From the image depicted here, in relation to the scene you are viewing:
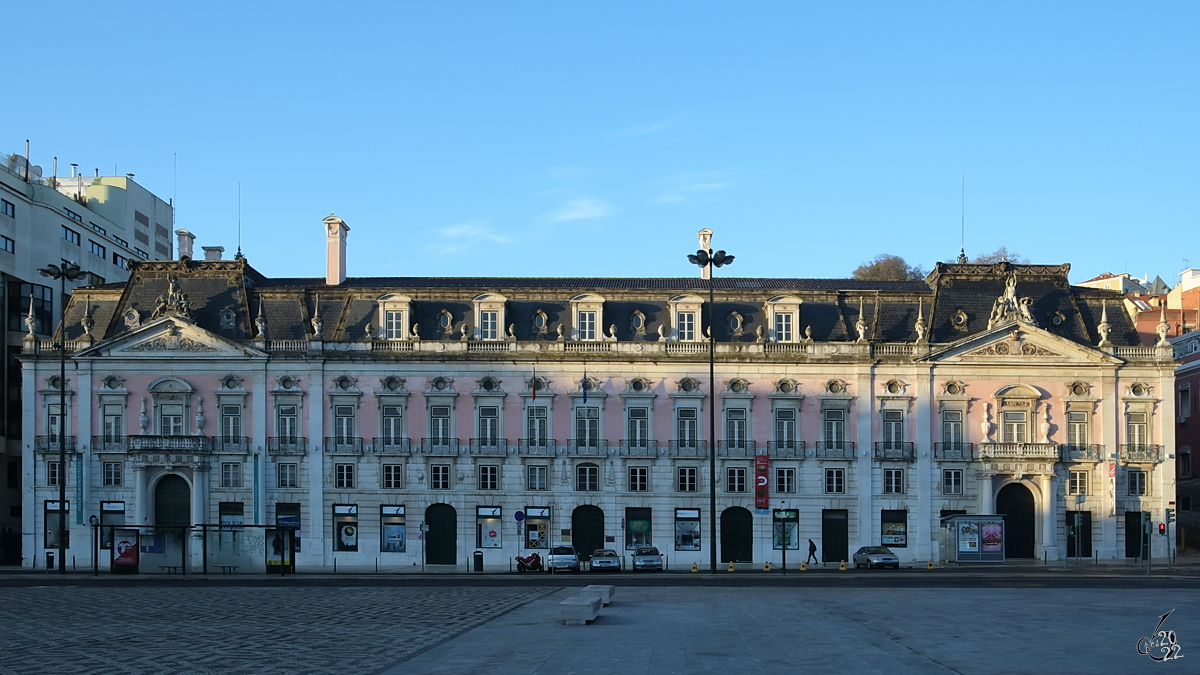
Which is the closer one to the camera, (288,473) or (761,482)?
(761,482)

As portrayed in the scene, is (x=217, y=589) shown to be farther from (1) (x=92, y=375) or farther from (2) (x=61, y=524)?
(1) (x=92, y=375)

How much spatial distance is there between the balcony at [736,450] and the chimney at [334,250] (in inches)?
1089

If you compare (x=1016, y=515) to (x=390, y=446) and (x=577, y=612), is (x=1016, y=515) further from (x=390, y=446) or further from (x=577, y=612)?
(x=577, y=612)

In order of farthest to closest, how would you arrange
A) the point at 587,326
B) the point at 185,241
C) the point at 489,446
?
the point at 185,241 < the point at 587,326 < the point at 489,446

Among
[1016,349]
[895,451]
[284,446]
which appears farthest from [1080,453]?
[284,446]

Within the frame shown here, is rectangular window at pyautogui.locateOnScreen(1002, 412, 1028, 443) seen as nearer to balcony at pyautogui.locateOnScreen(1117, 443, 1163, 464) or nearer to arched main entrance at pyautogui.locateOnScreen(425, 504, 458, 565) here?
balcony at pyautogui.locateOnScreen(1117, 443, 1163, 464)

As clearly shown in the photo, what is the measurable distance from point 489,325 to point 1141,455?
40549 millimetres

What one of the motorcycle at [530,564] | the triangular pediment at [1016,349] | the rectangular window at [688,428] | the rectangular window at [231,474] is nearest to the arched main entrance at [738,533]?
the rectangular window at [688,428]

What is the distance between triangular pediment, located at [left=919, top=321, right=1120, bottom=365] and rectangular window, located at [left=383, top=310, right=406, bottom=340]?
3211 cm

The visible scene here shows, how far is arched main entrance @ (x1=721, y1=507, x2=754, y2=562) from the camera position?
79.0m

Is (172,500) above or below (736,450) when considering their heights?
below

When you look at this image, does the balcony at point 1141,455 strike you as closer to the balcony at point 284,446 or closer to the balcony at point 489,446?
the balcony at point 489,446

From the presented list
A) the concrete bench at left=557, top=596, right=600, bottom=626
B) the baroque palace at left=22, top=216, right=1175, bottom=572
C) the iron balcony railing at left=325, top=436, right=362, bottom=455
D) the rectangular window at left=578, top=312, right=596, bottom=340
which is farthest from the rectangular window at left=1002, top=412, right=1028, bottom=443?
the concrete bench at left=557, top=596, right=600, bottom=626

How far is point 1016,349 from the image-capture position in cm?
7888
